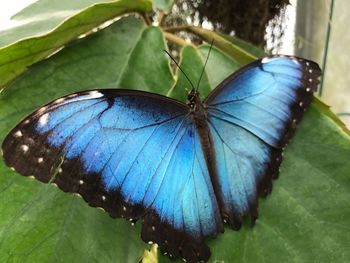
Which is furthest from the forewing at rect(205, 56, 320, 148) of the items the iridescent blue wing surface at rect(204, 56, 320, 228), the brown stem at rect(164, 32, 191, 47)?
the brown stem at rect(164, 32, 191, 47)

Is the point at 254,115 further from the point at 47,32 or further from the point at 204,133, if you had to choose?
the point at 47,32

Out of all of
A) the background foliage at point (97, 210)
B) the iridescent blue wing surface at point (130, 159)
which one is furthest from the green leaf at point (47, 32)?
the iridescent blue wing surface at point (130, 159)

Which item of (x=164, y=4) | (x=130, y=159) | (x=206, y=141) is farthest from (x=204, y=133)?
(x=164, y=4)

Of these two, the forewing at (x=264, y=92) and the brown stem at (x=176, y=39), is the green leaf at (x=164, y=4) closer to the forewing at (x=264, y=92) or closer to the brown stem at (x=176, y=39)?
the brown stem at (x=176, y=39)

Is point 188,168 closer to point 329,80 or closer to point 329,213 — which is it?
point 329,213

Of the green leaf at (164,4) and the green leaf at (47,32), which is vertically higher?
the green leaf at (47,32)

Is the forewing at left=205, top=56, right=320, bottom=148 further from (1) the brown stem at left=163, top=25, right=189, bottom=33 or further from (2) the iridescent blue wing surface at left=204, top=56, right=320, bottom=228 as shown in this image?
(1) the brown stem at left=163, top=25, right=189, bottom=33

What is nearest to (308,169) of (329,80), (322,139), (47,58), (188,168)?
(322,139)
